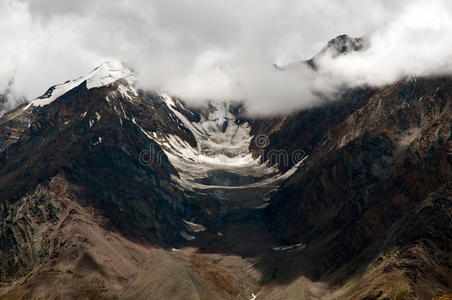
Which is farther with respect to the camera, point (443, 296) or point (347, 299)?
point (347, 299)

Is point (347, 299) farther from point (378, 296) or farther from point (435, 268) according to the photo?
point (435, 268)

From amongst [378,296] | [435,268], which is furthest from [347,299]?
[435,268]

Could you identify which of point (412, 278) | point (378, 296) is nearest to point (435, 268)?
point (412, 278)

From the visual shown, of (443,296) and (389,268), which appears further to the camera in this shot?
(389,268)

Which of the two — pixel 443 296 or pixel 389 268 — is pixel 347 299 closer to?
pixel 389 268

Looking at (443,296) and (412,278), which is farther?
(412,278)

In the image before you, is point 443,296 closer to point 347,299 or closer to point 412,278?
point 412,278

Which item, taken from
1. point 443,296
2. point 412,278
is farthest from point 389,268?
point 443,296
